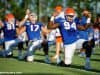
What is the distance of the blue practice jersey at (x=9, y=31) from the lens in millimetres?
17562

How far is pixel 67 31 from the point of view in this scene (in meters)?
14.0

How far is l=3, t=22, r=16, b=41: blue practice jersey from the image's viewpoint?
1756 cm

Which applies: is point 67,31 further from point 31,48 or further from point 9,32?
point 9,32

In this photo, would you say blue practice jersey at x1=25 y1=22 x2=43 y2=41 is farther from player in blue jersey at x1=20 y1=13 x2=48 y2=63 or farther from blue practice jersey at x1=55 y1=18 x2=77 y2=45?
blue practice jersey at x1=55 y1=18 x2=77 y2=45

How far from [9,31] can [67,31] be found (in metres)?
4.28

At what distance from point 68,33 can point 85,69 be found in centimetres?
130

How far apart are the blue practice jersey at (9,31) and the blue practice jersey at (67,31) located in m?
3.90

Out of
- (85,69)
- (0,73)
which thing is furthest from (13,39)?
(0,73)

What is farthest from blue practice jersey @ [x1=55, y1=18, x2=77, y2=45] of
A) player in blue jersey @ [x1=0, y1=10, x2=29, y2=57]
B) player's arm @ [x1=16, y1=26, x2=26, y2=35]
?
player in blue jersey @ [x1=0, y1=10, x2=29, y2=57]

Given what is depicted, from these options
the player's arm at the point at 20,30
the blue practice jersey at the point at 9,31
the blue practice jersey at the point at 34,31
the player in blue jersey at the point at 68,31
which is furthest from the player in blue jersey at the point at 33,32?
the player in blue jersey at the point at 68,31

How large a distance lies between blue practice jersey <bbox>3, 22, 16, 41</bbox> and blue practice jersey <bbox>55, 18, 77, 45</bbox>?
3904mm

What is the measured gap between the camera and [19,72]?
39.7 ft

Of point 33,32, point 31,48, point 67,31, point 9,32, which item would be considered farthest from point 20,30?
point 67,31

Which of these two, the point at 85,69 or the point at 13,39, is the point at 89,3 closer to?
the point at 13,39
